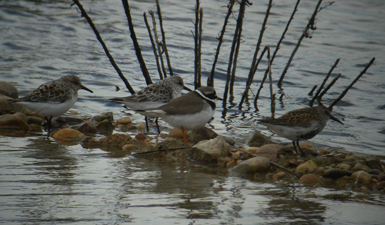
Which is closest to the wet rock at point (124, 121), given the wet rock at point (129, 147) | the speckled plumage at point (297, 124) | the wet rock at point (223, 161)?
the wet rock at point (129, 147)

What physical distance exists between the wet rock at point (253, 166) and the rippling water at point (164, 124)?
0.31m

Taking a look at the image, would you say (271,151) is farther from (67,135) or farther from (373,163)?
(67,135)

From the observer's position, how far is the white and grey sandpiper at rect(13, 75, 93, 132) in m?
7.18

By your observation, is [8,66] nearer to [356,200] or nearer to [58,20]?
[58,20]

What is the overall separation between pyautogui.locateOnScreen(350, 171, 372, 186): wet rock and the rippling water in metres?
0.50

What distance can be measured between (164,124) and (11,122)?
3.15 meters

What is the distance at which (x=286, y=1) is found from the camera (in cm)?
2288

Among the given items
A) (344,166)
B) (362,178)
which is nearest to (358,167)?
(344,166)

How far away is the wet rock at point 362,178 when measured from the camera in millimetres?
4809

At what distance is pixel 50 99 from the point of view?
727 centimetres

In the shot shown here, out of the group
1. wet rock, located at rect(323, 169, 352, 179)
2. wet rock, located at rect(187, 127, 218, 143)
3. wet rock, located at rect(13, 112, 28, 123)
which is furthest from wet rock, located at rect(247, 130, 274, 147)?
wet rock, located at rect(13, 112, 28, 123)

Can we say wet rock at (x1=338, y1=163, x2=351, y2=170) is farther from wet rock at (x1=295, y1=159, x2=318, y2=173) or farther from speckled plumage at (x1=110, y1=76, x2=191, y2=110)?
speckled plumage at (x1=110, y1=76, x2=191, y2=110)

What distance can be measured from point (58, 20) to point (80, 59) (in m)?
5.10

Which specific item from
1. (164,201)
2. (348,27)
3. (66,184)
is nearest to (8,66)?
(66,184)
